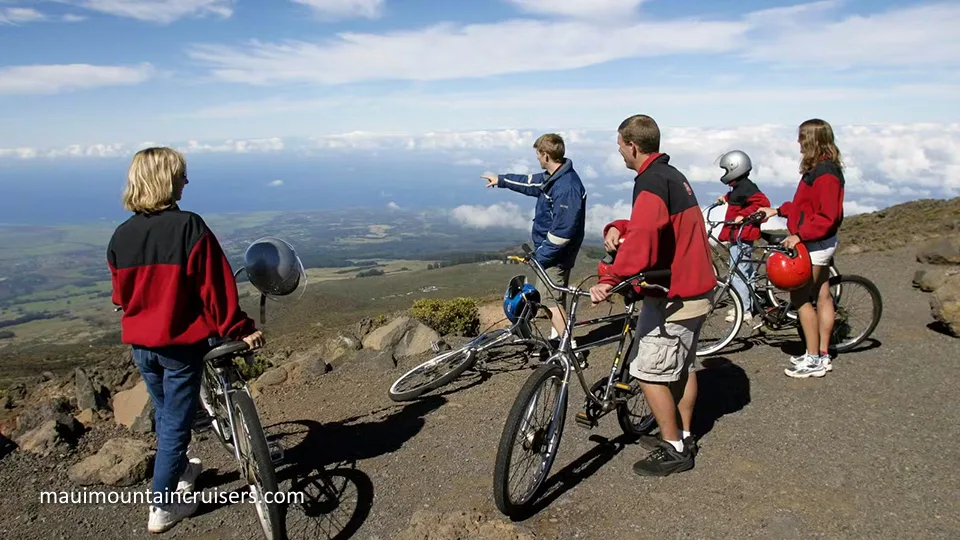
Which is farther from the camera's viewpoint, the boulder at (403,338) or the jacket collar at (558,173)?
the boulder at (403,338)

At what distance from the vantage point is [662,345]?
3.80m

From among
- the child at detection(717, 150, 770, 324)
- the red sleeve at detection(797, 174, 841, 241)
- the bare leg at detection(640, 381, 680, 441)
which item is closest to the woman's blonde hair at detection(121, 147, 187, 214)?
the bare leg at detection(640, 381, 680, 441)

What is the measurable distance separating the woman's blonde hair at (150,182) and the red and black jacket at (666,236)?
7.83 feet

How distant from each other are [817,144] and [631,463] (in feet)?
9.92

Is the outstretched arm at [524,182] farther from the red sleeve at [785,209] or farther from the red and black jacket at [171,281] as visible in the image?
the red and black jacket at [171,281]

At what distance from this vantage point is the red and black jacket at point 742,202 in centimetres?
679

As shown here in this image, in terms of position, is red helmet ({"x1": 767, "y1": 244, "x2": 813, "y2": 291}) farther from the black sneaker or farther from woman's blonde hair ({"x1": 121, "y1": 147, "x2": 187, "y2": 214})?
woman's blonde hair ({"x1": 121, "y1": 147, "x2": 187, "y2": 214})

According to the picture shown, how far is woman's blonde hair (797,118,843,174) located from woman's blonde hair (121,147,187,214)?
4.72 meters

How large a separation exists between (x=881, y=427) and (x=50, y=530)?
588cm

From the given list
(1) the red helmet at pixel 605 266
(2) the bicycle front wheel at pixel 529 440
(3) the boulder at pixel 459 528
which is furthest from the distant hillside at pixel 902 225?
(3) the boulder at pixel 459 528

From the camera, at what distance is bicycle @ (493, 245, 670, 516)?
11.4 ft

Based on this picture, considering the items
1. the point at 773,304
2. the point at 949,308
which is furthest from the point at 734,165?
the point at 949,308

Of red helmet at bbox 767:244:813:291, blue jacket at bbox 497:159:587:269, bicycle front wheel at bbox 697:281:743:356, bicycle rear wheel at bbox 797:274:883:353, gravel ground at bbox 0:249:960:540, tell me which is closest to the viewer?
gravel ground at bbox 0:249:960:540

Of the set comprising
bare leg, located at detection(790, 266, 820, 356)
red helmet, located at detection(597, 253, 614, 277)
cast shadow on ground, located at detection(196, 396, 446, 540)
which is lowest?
cast shadow on ground, located at detection(196, 396, 446, 540)
